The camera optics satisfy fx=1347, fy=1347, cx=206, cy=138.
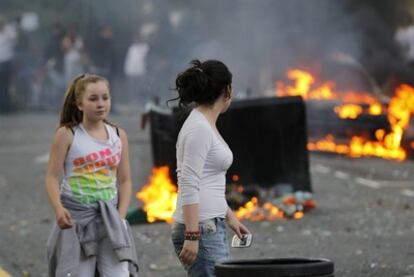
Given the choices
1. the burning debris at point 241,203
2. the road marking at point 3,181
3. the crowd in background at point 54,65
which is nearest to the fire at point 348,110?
the road marking at point 3,181

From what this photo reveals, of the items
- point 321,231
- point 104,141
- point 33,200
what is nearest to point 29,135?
point 33,200

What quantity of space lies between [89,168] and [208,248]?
0.98m

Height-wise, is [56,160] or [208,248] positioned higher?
[56,160]

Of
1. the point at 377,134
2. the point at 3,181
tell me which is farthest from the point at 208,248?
the point at 377,134

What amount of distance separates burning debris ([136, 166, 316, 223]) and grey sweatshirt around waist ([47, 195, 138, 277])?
592 centimetres

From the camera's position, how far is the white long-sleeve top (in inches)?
226

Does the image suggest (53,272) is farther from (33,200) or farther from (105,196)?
(33,200)

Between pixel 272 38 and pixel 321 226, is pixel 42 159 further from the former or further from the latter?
pixel 321 226

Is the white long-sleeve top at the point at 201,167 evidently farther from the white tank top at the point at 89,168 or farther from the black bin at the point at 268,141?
the black bin at the point at 268,141

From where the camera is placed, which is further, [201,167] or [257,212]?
[257,212]

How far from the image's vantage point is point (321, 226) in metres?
12.1

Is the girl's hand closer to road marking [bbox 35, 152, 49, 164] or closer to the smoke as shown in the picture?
road marking [bbox 35, 152, 49, 164]

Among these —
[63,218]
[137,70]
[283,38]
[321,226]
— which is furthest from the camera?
[137,70]

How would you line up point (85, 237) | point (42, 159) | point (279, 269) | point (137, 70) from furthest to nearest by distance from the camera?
point (137, 70), point (42, 159), point (85, 237), point (279, 269)
